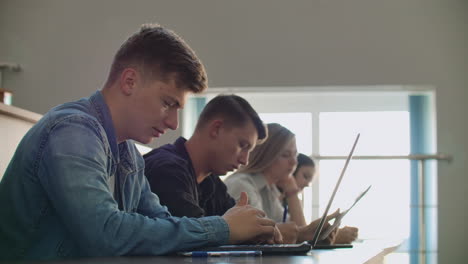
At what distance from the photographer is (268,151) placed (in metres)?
3.73

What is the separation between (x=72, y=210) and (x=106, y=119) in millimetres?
348

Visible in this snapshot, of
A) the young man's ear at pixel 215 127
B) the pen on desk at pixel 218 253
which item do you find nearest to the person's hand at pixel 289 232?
the young man's ear at pixel 215 127

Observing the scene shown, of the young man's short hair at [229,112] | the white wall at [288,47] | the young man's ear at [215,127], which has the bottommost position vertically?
the young man's ear at [215,127]

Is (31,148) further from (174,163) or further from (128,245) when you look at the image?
(174,163)

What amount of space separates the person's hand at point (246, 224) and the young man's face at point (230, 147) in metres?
1.04

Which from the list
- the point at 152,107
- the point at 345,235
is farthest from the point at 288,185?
the point at 152,107

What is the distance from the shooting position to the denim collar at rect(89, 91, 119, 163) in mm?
1441

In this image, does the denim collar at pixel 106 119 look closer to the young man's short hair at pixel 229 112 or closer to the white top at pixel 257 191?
the young man's short hair at pixel 229 112

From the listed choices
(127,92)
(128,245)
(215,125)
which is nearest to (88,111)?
(127,92)

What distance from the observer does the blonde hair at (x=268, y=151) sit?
12.1 ft

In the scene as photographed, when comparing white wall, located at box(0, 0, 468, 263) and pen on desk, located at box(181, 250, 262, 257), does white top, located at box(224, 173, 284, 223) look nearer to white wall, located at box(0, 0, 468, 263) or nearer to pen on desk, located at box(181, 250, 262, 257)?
pen on desk, located at box(181, 250, 262, 257)

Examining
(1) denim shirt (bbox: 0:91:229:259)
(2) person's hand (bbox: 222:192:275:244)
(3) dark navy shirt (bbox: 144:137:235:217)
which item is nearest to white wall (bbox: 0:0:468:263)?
(3) dark navy shirt (bbox: 144:137:235:217)

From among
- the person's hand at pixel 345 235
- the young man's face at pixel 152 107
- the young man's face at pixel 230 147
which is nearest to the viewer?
the young man's face at pixel 152 107

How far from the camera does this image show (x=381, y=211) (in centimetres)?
609
